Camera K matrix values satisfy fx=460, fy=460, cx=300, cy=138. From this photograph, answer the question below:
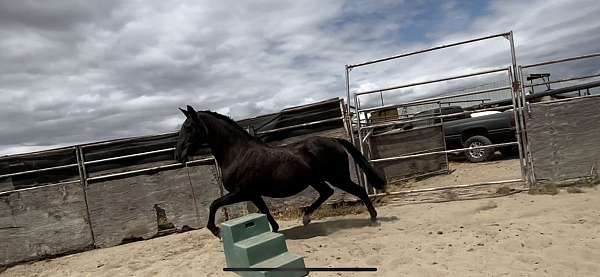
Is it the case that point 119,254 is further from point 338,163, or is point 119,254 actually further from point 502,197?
point 502,197

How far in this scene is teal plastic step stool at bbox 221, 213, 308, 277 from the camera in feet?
8.54

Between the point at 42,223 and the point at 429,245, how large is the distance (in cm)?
638

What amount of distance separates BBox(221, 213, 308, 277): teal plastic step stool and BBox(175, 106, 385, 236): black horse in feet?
10.9

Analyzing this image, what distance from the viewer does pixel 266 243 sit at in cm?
273

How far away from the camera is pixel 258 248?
105 inches

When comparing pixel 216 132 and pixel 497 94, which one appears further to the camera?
pixel 497 94

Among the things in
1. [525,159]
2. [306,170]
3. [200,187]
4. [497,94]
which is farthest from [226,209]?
[497,94]

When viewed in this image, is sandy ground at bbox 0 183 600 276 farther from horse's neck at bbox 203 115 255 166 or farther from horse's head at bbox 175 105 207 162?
horse's head at bbox 175 105 207 162

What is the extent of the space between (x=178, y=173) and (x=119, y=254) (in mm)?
1670

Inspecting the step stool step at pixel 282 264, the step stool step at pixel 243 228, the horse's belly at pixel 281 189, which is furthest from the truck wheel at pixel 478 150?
the step stool step at pixel 282 264

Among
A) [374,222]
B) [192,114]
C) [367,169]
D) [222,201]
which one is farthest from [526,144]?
[192,114]

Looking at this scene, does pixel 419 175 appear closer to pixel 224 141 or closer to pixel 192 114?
pixel 224 141

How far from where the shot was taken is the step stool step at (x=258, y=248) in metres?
2.63

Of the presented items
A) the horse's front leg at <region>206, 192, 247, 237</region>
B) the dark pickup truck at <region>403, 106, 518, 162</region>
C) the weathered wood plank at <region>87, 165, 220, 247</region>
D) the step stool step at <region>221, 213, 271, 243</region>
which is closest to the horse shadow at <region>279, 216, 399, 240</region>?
the horse's front leg at <region>206, 192, 247, 237</region>
